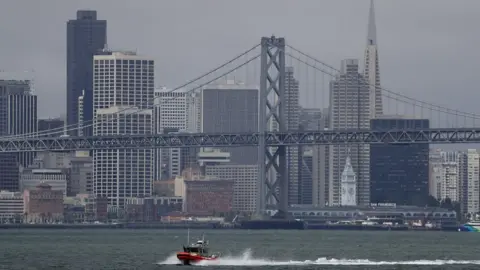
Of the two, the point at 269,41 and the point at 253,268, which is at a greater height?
the point at 269,41

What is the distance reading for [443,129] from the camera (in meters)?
132

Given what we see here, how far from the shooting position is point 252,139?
138875 millimetres

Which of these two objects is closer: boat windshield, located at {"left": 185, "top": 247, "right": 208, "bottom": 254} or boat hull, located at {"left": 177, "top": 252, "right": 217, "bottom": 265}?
boat hull, located at {"left": 177, "top": 252, "right": 217, "bottom": 265}

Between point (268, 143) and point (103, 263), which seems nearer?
point (103, 263)

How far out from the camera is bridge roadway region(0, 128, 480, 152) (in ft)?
437

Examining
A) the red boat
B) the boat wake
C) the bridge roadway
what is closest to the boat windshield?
the red boat

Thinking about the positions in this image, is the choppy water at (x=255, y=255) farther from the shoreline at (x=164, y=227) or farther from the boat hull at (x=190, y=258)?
the shoreline at (x=164, y=227)

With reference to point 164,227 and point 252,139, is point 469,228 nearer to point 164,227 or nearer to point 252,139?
point 164,227

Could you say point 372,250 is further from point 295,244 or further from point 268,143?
point 268,143

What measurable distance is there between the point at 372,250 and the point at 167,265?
77.4 ft

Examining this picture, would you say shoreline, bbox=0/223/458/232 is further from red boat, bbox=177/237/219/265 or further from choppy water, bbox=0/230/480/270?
red boat, bbox=177/237/219/265

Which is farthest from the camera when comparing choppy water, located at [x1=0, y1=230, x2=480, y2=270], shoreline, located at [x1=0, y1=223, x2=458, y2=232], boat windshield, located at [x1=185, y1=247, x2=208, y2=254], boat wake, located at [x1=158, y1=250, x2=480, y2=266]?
shoreline, located at [x1=0, y1=223, x2=458, y2=232]

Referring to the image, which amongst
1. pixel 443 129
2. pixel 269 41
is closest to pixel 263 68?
pixel 269 41

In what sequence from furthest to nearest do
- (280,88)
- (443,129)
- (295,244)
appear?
(280,88) → (443,129) → (295,244)
